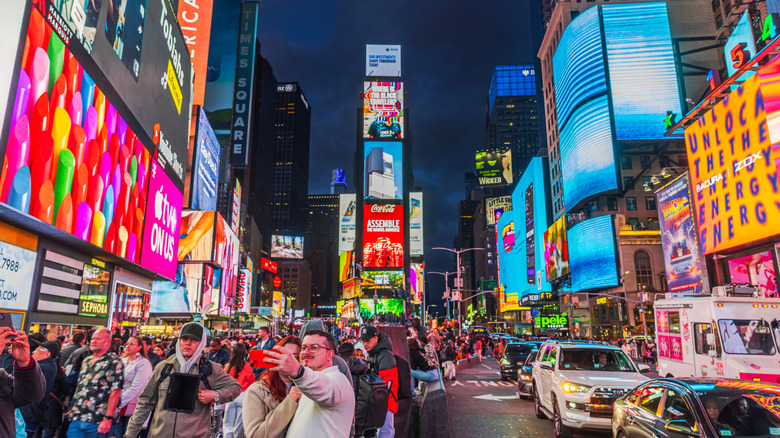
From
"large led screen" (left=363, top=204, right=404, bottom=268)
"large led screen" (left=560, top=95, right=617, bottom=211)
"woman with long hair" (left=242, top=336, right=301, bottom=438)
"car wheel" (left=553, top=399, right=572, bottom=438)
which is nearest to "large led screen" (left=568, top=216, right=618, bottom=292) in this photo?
"large led screen" (left=560, top=95, right=617, bottom=211)

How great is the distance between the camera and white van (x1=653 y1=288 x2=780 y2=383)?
1102 centimetres

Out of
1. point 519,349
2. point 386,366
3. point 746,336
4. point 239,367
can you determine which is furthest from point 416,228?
point 386,366

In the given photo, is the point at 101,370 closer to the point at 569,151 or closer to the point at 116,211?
the point at 116,211

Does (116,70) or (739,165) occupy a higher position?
(116,70)

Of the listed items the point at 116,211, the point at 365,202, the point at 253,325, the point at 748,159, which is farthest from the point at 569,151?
the point at 116,211

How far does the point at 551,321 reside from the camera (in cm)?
9112

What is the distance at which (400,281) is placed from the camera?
91.9 meters

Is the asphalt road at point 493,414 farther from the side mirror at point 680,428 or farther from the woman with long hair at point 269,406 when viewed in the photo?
the woman with long hair at point 269,406

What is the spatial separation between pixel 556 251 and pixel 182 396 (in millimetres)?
77276

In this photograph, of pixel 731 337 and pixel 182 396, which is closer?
pixel 182 396

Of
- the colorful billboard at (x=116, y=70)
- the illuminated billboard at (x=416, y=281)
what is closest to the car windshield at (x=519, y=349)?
the colorful billboard at (x=116, y=70)

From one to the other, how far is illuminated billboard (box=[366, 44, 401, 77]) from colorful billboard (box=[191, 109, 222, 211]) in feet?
184

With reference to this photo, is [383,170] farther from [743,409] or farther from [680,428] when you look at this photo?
[743,409]

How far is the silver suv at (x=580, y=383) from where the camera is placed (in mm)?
9008
